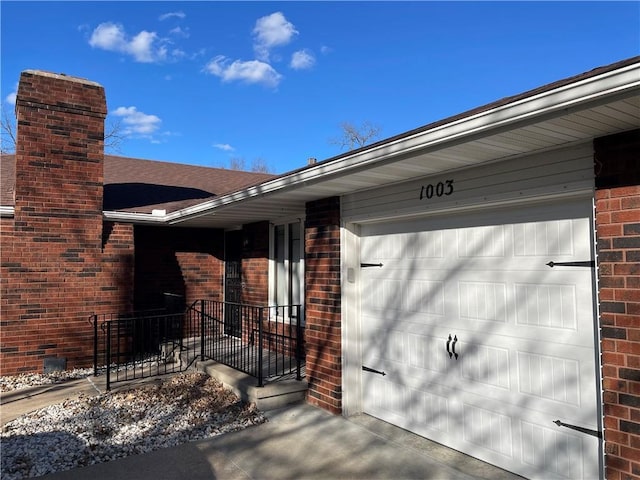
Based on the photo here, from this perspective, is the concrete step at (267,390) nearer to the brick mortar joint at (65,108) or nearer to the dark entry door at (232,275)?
the dark entry door at (232,275)

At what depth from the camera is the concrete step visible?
5586 mm

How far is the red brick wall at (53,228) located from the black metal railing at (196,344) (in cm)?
Result: 48

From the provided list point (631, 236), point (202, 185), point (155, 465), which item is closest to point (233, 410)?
point (155, 465)

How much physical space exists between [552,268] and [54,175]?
7.87 metres

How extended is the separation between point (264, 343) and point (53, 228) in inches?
162

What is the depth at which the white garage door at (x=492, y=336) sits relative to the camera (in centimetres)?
337

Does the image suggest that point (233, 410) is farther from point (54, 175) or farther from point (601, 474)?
point (54, 175)

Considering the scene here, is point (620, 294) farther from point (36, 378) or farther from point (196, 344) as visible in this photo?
point (36, 378)

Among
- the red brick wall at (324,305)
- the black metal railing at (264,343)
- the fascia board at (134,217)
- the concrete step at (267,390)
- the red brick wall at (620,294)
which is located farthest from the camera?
the fascia board at (134,217)

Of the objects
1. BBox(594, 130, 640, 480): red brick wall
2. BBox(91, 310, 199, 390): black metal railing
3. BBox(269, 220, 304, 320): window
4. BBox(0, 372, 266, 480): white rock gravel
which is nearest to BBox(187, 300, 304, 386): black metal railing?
BBox(269, 220, 304, 320): window

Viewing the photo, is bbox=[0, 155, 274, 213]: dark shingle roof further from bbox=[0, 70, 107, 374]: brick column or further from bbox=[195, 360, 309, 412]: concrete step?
bbox=[195, 360, 309, 412]: concrete step

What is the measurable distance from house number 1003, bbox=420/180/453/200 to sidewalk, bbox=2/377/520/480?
2.39 metres

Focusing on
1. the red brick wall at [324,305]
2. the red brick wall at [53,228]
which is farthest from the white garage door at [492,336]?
the red brick wall at [53,228]

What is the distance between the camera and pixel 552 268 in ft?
11.6
